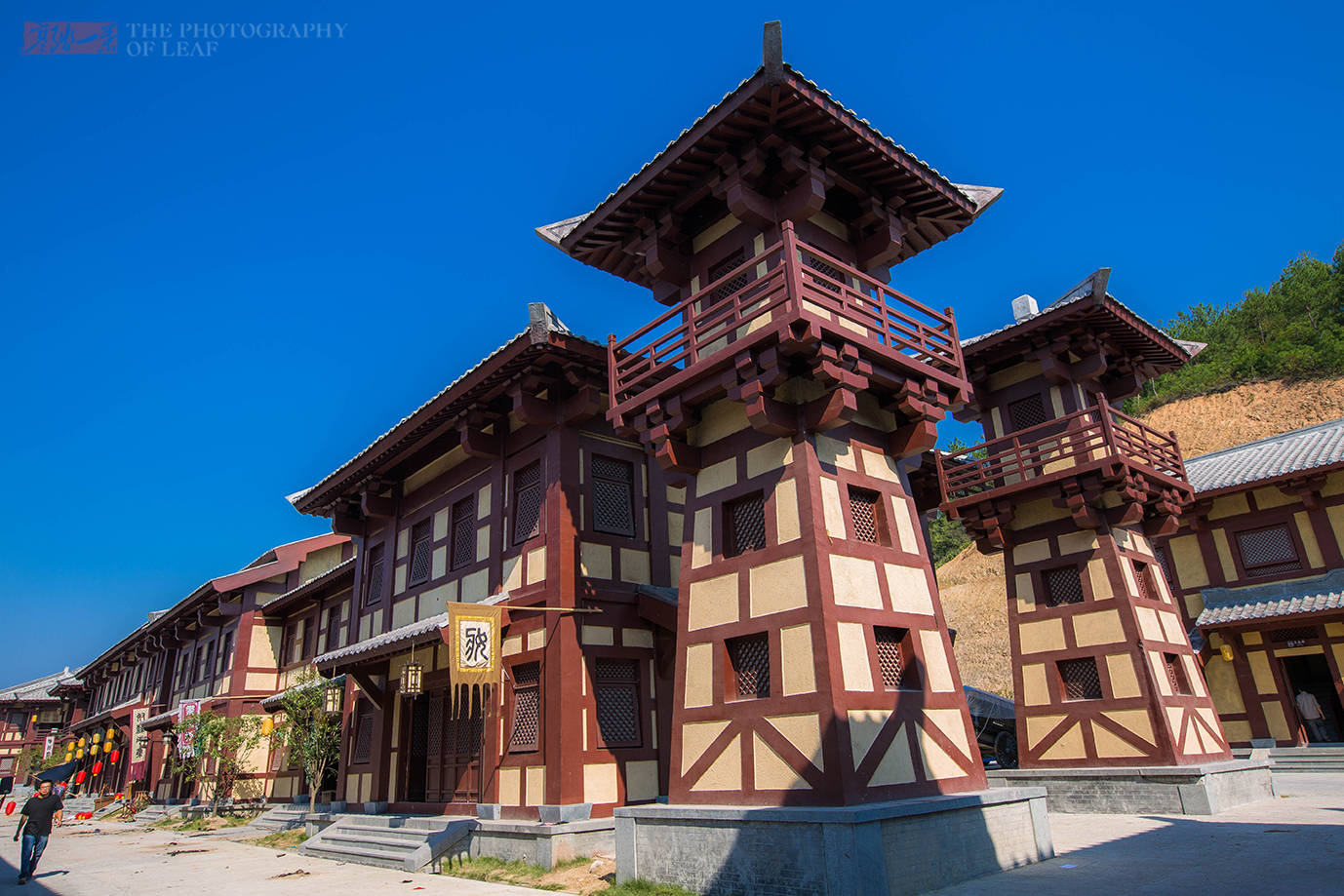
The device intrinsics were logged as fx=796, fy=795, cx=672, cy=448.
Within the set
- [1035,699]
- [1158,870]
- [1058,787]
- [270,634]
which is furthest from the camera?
[270,634]

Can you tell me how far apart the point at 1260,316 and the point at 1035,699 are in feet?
175

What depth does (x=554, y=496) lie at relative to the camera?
14.0m

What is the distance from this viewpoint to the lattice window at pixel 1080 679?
16070mm

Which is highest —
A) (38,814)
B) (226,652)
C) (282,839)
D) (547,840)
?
(226,652)

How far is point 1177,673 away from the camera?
651 inches

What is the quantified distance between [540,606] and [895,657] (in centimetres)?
608

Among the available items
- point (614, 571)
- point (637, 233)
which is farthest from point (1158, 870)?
point (637, 233)

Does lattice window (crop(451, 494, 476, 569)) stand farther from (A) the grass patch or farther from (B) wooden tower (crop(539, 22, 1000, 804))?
(A) the grass patch

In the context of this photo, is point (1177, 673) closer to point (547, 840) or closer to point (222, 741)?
point (547, 840)

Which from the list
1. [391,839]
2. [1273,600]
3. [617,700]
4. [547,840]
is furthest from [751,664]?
[1273,600]

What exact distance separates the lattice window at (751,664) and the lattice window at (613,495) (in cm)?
451

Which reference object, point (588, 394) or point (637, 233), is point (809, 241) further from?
point (588, 394)

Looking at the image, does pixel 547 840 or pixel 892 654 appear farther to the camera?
pixel 547 840

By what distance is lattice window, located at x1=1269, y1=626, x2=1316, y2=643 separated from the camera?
21.0 metres
